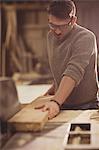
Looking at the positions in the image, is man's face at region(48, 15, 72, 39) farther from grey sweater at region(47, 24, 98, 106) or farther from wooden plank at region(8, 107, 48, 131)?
wooden plank at region(8, 107, 48, 131)

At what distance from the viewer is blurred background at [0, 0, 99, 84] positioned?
454 cm

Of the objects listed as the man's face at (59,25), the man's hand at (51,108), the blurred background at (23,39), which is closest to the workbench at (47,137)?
the man's hand at (51,108)

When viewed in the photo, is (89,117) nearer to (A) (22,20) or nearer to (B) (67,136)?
(B) (67,136)

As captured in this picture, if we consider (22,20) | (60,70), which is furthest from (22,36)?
(60,70)

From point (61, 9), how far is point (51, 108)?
334 millimetres

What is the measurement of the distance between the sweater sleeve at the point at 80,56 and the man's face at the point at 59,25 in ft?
0.18

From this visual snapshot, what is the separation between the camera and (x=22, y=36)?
15.9 feet

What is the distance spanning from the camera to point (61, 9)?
1.10 m

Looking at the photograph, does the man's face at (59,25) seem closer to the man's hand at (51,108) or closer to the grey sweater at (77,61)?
the grey sweater at (77,61)

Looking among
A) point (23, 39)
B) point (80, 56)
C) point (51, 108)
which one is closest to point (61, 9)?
point (80, 56)

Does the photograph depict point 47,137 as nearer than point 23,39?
Yes

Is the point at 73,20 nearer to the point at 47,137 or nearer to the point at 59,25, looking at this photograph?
the point at 59,25

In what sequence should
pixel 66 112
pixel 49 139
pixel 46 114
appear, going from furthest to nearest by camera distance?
pixel 66 112
pixel 46 114
pixel 49 139

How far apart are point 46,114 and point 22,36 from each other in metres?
3.92
